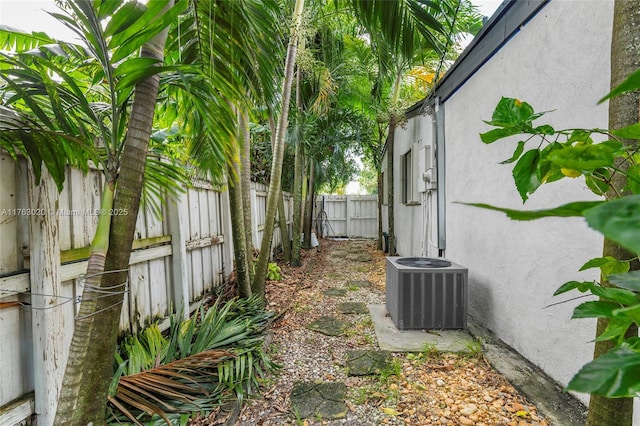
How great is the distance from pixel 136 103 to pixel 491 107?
8.91 feet

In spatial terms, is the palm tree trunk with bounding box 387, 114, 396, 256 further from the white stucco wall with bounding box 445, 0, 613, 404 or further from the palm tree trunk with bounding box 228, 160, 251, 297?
the palm tree trunk with bounding box 228, 160, 251, 297

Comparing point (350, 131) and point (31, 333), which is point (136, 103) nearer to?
point (31, 333)

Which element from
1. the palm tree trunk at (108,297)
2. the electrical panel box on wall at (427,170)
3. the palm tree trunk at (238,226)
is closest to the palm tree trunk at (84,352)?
the palm tree trunk at (108,297)

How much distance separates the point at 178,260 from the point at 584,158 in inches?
112

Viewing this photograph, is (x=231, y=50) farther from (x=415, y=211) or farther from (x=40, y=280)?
(x=415, y=211)

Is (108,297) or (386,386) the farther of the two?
(386,386)

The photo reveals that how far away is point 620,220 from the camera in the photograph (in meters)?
0.25

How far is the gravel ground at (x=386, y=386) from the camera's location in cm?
176

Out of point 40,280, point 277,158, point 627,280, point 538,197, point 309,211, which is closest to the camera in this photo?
point 627,280

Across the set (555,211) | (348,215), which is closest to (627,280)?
(555,211)

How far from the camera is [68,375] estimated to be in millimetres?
1092

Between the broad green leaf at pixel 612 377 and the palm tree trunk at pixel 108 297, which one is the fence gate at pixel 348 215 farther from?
the broad green leaf at pixel 612 377

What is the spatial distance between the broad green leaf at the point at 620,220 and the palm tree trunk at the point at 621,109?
0.74 metres

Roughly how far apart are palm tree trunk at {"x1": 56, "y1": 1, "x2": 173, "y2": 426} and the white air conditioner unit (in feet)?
7.45
